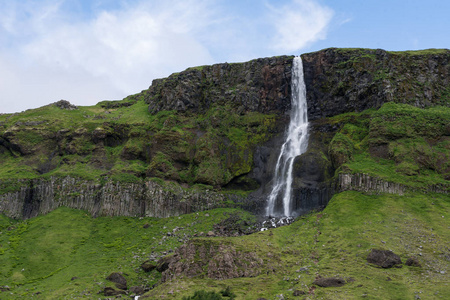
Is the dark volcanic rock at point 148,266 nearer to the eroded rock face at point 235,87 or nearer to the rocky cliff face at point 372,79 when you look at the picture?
the eroded rock face at point 235,87

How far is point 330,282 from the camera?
43.8 m

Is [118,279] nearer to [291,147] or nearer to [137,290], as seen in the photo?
[137,290]

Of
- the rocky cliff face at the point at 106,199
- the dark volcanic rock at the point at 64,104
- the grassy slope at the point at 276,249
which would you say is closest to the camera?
the grassy slope at the point at 276,249

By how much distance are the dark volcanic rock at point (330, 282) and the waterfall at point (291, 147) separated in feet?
97.4

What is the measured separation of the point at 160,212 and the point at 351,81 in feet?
188

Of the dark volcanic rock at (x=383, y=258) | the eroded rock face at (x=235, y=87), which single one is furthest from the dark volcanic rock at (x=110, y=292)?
the eroded rock face at (x=235, y=87)

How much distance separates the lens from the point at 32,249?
210ft

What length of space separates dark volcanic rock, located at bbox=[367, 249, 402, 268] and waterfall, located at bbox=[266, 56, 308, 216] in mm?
26065

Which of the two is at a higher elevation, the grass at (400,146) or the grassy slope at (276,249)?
the grass at (400,146)

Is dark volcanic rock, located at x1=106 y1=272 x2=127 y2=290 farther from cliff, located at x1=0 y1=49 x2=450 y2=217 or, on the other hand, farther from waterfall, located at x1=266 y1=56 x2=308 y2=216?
waterfall, located at x1=266 y1=56 x2=308 y2=216

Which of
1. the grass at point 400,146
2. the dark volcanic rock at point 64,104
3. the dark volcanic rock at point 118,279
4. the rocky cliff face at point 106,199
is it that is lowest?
the dark volcanic rock at point 118,279

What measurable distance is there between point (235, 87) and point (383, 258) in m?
67.9

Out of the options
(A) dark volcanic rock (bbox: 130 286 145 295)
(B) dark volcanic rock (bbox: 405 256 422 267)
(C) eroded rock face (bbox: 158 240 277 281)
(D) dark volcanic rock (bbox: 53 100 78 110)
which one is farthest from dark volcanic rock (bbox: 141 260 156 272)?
(D) dark volcanic rock (bbox: 53 100 78 110)

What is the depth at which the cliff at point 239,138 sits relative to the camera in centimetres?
7531
